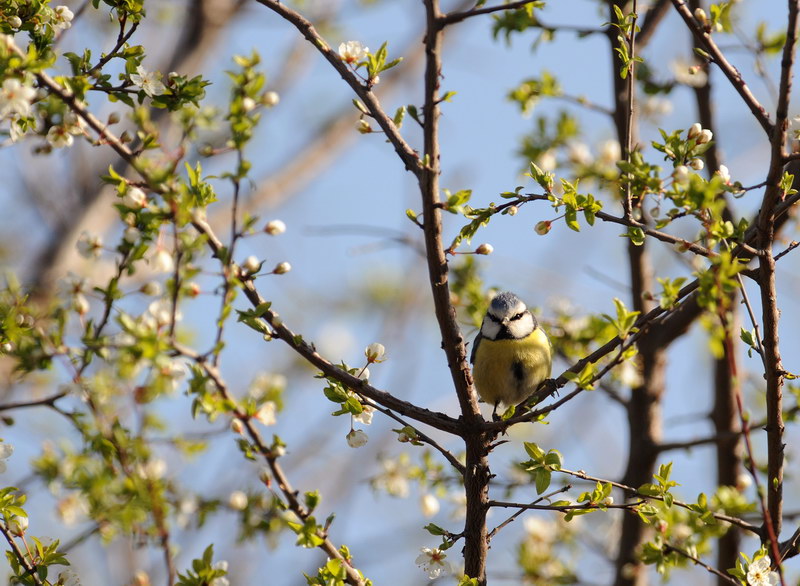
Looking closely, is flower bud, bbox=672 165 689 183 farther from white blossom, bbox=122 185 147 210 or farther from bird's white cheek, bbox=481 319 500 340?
bird's white cheek, bbox=481 319 500 340

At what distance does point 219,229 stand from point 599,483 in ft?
16.7

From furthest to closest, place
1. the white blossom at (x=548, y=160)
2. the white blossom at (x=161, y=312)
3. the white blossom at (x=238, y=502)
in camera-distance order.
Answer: the white blossom at (x=548, y=160)
the white blossom at (x=238, y=502)
the white blossom at (x=161, y=312)

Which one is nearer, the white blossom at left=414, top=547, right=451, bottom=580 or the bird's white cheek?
the white blossom at left=414, top=547, right=451, bottom=580

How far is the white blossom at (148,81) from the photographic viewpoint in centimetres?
250

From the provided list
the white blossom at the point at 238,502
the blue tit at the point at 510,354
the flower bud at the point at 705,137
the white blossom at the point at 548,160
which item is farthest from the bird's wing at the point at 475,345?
the flower bud at the point at 705,137

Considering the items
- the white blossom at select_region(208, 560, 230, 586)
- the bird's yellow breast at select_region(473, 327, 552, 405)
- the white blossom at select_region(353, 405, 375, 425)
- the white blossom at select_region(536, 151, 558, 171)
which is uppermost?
the white blossom at select_region(536, 151, 558, 171)

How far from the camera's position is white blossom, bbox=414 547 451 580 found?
2.76 m

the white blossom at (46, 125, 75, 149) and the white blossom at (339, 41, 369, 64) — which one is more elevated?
the white blossom at (339, 41, 369, 64)

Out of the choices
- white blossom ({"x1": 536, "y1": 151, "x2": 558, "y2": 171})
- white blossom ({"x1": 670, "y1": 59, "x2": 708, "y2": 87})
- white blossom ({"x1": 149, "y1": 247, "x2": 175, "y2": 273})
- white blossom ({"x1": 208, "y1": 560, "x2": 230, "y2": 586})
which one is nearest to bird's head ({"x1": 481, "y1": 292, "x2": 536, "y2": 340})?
white blossom ({"x1": 536, "y1": 151, "x2": 558, "y2": 171})

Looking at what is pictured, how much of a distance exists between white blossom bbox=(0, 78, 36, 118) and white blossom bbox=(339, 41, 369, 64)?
88 centimetres

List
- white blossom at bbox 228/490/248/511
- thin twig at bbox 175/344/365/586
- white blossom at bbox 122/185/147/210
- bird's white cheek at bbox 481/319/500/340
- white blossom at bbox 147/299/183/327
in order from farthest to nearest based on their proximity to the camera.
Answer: bird's white cheek at bbox 481/319/500/340, white blossom at bbox 228/490/248/511, thin twig at bbox 175/344/365/586, white blossom at bbox 122/185/147/210, white blossom at bbox 147/299/183/327

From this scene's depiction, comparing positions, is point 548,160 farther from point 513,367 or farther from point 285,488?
point 285,488

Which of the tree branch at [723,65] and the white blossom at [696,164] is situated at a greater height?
the tree branch at [723,65]

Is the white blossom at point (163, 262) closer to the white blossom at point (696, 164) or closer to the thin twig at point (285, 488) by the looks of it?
the thin twig at point (285, 488)
